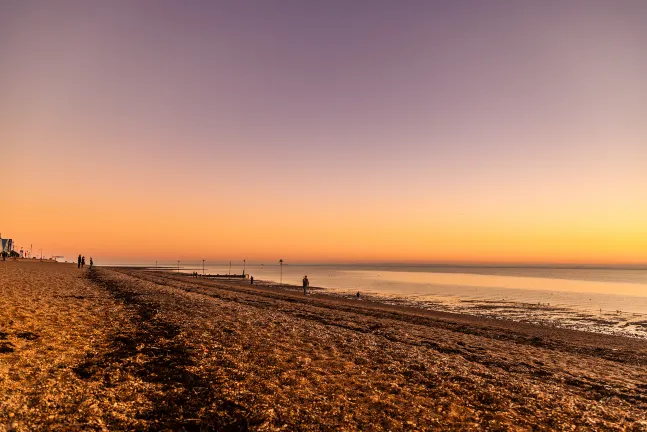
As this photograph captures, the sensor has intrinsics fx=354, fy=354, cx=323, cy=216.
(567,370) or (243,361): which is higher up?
(243,361)

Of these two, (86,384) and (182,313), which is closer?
(86,384)

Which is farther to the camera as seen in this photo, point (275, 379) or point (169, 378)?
point (275, 379)

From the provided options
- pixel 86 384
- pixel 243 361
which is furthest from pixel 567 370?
pixel 86 384

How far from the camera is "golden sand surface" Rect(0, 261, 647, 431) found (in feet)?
29.1

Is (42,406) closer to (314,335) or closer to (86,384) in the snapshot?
(86,384)

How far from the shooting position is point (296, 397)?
10.3m

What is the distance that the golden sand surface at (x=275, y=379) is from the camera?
350 inches

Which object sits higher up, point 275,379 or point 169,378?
point 169,378

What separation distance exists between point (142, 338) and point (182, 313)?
6919 mm

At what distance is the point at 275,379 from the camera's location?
11.6 metres

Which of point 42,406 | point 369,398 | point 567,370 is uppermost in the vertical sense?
point 42,406

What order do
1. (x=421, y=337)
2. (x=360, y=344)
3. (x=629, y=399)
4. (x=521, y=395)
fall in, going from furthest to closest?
1. (x=421, y=337)
2. (x=360, y=344)
3. (x=629, y=399)
4. (x=521, y=395)

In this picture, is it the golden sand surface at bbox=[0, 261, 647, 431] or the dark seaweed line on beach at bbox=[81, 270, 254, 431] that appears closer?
the dark seaweed line on beach at bbox=[81, 270, 254, 431]

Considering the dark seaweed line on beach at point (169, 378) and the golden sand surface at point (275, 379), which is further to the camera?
the golden sand surface at point (275, 379)
